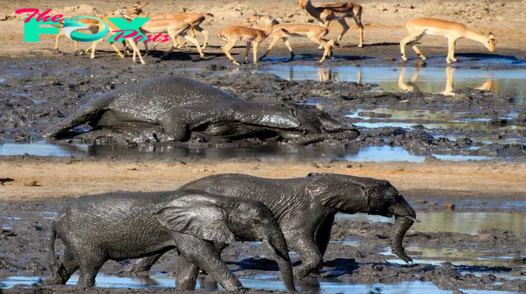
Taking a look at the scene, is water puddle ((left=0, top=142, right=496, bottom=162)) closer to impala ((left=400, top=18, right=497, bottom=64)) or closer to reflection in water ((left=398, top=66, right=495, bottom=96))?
reflection in water ((left=398, top=66, right=495, bottom=96))

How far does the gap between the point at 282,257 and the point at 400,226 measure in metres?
1.71

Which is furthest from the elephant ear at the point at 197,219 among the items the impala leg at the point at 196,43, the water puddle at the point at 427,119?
the impala leg at the point at 196,43

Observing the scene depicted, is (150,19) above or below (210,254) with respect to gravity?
below

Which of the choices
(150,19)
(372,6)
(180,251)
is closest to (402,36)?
(372,6)

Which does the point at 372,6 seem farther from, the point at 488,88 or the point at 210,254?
the point at 210,254


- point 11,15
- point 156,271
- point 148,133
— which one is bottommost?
point 11,15

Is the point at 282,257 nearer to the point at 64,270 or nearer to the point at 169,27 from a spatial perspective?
the point at 64,270

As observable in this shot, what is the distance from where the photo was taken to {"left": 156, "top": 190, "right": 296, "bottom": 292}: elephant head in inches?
354

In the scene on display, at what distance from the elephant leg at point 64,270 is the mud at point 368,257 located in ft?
1.56

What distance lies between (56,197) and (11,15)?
80.5 ft

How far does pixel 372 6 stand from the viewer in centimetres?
4081

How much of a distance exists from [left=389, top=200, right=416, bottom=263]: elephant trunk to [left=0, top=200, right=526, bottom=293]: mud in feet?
0.42

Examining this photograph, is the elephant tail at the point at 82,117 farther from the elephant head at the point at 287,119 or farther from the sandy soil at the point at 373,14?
the sandy soil at the point at 373,14

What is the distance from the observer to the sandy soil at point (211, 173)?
1346cm
